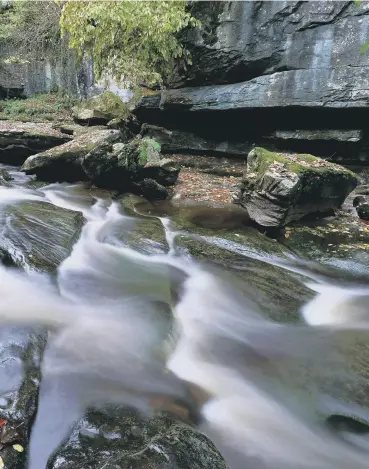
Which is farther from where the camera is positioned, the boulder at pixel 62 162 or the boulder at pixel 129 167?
the boulder at pixel 62 162

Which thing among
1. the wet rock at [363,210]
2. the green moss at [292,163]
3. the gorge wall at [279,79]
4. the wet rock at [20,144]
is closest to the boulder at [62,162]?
the wet rock at [20,144]

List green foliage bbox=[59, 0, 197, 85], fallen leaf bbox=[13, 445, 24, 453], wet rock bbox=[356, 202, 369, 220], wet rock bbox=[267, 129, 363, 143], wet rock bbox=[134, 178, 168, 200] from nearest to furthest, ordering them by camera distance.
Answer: fallen leaf bbox=[13, 445, 24, 453] → wet rock bbox=[356, 202, 369, 220] → wet rock bbox=[134, 178, 168, 200] → wet rock bbox=[267, 129, 363, 143] → green foliage bbox=[59, 0, 197, 85]

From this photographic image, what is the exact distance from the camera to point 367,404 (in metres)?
3.19

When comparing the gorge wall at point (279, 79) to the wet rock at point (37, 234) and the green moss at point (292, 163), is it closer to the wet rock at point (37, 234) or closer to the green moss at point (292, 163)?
the green moss at point (292, 163)

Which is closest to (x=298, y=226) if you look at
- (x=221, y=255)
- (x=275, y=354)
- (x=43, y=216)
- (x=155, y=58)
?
(x=221, y=255)

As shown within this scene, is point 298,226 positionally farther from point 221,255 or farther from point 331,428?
point 331,428

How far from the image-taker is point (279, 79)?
1012 centimetres

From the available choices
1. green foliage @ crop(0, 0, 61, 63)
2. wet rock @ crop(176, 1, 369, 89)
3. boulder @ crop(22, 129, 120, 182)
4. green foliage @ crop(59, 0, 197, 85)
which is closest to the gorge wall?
wet rock @ crop(176, 1, 369, 89)

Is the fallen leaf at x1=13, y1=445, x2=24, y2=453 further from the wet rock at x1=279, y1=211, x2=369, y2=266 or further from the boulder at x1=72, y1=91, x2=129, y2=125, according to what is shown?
the boulder at x1=72, y1=91, x2=129, y2=125

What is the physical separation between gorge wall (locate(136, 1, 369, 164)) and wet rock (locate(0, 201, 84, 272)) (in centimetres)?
639

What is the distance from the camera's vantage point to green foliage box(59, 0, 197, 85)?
35.5 feet

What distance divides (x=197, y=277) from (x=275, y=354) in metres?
1.71

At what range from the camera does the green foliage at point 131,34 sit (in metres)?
10.8

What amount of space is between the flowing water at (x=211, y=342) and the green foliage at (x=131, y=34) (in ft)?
25.2
